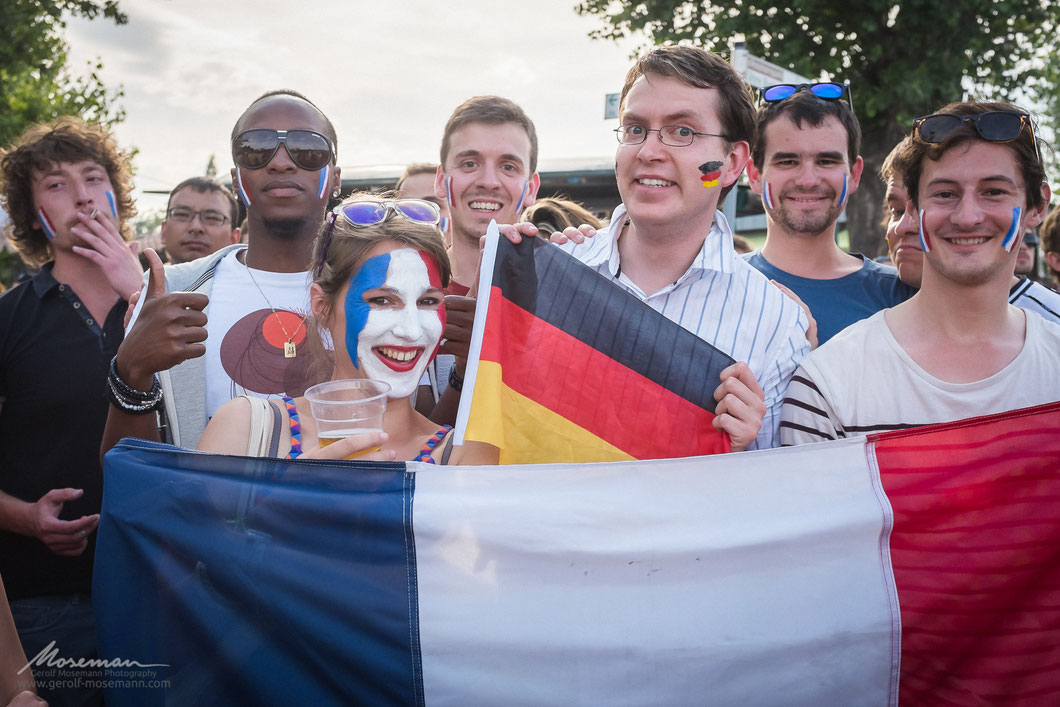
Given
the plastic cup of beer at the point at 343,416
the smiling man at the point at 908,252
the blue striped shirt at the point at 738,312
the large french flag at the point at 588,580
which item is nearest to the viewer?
the large french flag at the point at 588,580

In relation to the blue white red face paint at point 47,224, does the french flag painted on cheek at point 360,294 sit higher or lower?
lower

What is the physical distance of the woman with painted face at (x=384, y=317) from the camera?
258 cm

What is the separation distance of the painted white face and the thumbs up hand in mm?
Result: 477

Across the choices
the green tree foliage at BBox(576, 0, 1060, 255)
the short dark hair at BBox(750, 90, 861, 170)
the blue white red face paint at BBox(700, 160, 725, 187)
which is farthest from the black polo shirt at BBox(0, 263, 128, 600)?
the green tree foliage at BBox(576, 0, 1060, 255)

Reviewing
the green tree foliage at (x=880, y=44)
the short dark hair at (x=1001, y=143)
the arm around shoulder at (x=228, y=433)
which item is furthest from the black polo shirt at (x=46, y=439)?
the green tree foliage at (x=880, y=44)

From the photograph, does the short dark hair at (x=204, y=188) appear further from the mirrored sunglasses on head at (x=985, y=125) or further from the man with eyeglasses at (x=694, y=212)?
the mirrored sunglasses on head at (x=985, y=125)

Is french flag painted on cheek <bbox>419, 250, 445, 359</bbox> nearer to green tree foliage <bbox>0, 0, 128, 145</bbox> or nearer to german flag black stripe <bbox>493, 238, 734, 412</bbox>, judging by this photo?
german flag black stripe <bbox>493, 238, 734, 412</bbox>

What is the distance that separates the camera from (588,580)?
2268mm

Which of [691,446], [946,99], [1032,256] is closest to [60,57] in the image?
[946,99]

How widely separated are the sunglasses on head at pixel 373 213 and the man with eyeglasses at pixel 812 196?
1.76 metres

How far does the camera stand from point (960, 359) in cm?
282

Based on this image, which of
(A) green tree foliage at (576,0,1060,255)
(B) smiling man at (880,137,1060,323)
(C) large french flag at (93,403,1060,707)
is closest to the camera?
(C) large french flag at (93,403,1060,707)

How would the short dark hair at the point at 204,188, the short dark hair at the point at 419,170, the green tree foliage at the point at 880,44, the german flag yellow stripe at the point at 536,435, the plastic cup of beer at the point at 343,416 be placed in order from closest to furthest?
the plastic cup of beer at the point at 343,416, the german flag yellow stripe at the point at 536,435, the short dark hair at the point at 419,170, the short dark hair at the point at 204,188, the green tree foliage at the point at 880,44

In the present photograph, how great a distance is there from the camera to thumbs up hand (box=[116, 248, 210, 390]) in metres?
2.60
